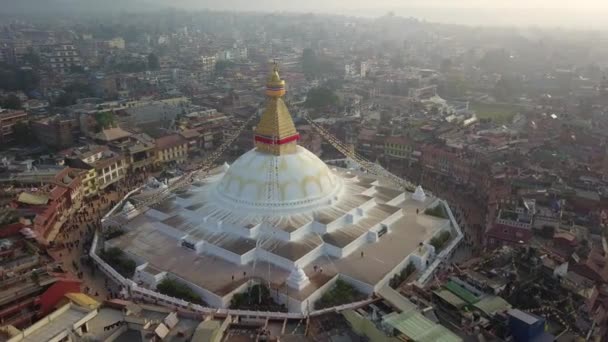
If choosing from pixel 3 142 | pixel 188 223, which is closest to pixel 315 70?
pixel 3 142

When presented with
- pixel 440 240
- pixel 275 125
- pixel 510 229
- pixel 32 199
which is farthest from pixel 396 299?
pixel 32 199

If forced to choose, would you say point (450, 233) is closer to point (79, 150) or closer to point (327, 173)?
point (327, 173)

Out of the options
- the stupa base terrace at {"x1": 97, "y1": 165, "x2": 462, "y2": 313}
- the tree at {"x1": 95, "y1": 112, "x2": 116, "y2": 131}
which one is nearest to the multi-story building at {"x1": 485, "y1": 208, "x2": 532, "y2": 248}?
the stupa base terrace at {"x1": 97, "y1": 165, "x2": 462, "y2": 313}

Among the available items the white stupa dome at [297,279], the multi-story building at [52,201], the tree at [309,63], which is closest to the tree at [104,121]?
the multi-story building at [52,201]

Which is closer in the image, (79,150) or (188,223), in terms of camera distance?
(188,223)

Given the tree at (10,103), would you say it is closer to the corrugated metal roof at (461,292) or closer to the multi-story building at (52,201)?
the multi-story building at (52,201)

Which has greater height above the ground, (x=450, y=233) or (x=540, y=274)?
(x=540, y=274)

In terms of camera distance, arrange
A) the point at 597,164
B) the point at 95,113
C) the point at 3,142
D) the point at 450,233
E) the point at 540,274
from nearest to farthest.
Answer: the point at 540,274, the point at 450,233, the point at 597,164, the point at 3,142, the point at 95,113

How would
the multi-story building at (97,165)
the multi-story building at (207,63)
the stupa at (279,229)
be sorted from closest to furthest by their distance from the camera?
1. the stupa at (279,229)
2. the multi-story building at (97,165)
3. the multi-story building at (207,63)
